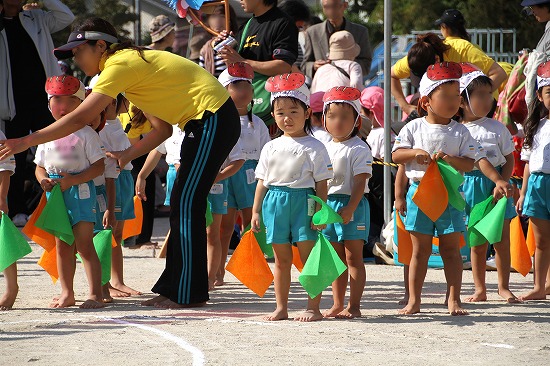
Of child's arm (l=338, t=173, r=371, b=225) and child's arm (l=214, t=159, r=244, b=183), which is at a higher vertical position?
child's arm (l=214, t=159, r=244, b=183)

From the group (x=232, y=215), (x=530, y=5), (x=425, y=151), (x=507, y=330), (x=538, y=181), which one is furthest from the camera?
(x=530, y=5)

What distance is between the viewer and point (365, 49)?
11953 millimetres

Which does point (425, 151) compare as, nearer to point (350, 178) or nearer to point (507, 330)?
point (350, 178)

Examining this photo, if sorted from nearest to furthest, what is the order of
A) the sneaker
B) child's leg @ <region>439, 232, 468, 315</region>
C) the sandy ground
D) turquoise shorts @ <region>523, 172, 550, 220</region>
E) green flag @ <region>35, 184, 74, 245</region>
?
the sandy ground < child's leg @ <region>439, 232, 468, 315</region> < green flag @ <region>35, 184, 74, 245</region> < turquoise shorts @ <region>523, 172, 550, 220</region> < the sneaker

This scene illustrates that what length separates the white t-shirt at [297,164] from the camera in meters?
6.77

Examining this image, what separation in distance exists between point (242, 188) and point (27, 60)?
408 cm

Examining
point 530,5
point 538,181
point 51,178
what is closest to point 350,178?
point 538,181

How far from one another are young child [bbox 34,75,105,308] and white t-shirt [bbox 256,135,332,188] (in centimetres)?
130

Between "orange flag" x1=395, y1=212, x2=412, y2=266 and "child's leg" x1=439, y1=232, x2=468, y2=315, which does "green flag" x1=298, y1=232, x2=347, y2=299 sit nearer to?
"child's leg" x1=439, y1=232, x2=468, y2=315

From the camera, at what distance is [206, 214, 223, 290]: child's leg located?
8320mm

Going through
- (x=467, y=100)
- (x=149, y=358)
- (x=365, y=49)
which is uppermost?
(x=365, y=49)

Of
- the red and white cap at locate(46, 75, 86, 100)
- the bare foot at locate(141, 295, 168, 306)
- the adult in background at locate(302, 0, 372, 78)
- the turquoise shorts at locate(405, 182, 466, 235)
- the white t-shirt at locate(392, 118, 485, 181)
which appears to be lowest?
the bare foot at locate(141, 295, 168, 306)

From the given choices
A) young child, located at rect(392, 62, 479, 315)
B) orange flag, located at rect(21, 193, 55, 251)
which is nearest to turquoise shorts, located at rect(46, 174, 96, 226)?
orange flag, located at rect(21, 193, 55, 251)

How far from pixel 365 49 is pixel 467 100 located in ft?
13.6
